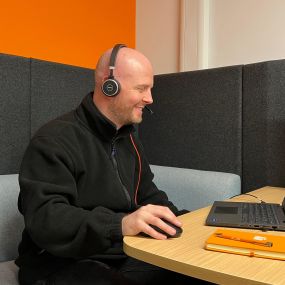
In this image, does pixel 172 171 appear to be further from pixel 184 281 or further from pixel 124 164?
pixel 184 281

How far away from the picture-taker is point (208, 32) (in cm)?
217

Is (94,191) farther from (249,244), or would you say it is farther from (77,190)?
(249,244)

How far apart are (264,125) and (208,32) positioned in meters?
0.87

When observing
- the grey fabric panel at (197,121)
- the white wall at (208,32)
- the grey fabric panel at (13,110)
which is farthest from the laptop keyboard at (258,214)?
the white wall at (208,32)

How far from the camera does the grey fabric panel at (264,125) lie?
1507 millimetres

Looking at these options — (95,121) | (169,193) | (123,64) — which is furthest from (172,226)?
(169,193)

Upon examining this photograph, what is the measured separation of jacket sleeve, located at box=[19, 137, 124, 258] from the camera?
808 millimetres

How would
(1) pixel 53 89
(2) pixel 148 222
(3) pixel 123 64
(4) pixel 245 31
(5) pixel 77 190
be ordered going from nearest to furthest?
(2) pixel 148 222, (5) pixel 77 190, (3) pixel 123 64, (1) pixel 53 89, (4) pixel 245 31

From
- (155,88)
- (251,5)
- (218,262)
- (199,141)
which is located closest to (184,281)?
(218,262)

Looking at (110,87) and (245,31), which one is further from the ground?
(245,31)

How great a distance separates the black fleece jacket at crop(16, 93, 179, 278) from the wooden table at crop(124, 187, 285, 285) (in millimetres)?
104

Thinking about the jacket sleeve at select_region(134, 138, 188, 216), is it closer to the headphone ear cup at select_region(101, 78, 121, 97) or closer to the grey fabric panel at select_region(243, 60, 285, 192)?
the headphone ear cup at select_region(101, 78, 121, 97)

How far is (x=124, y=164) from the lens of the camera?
1.18 meters

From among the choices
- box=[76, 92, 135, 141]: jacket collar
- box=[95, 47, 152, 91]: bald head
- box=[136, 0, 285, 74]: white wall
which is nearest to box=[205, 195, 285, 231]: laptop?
box=[76, 92, 135, 141]: jacket collar
